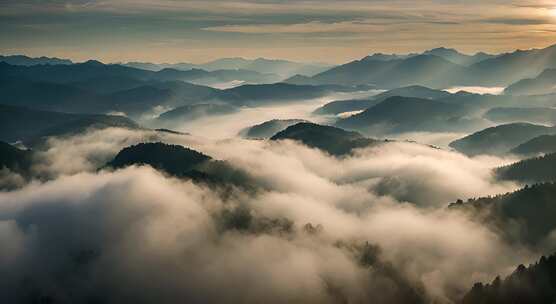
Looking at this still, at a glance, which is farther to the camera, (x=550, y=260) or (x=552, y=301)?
(x=550, y=260)

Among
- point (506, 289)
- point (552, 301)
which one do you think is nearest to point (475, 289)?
point (506, 289)

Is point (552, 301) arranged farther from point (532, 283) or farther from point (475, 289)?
point (475, 289)

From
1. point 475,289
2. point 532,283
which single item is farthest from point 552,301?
point 475,289

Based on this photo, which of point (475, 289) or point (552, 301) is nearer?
point (552, 301)

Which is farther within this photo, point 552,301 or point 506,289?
point 506,289
